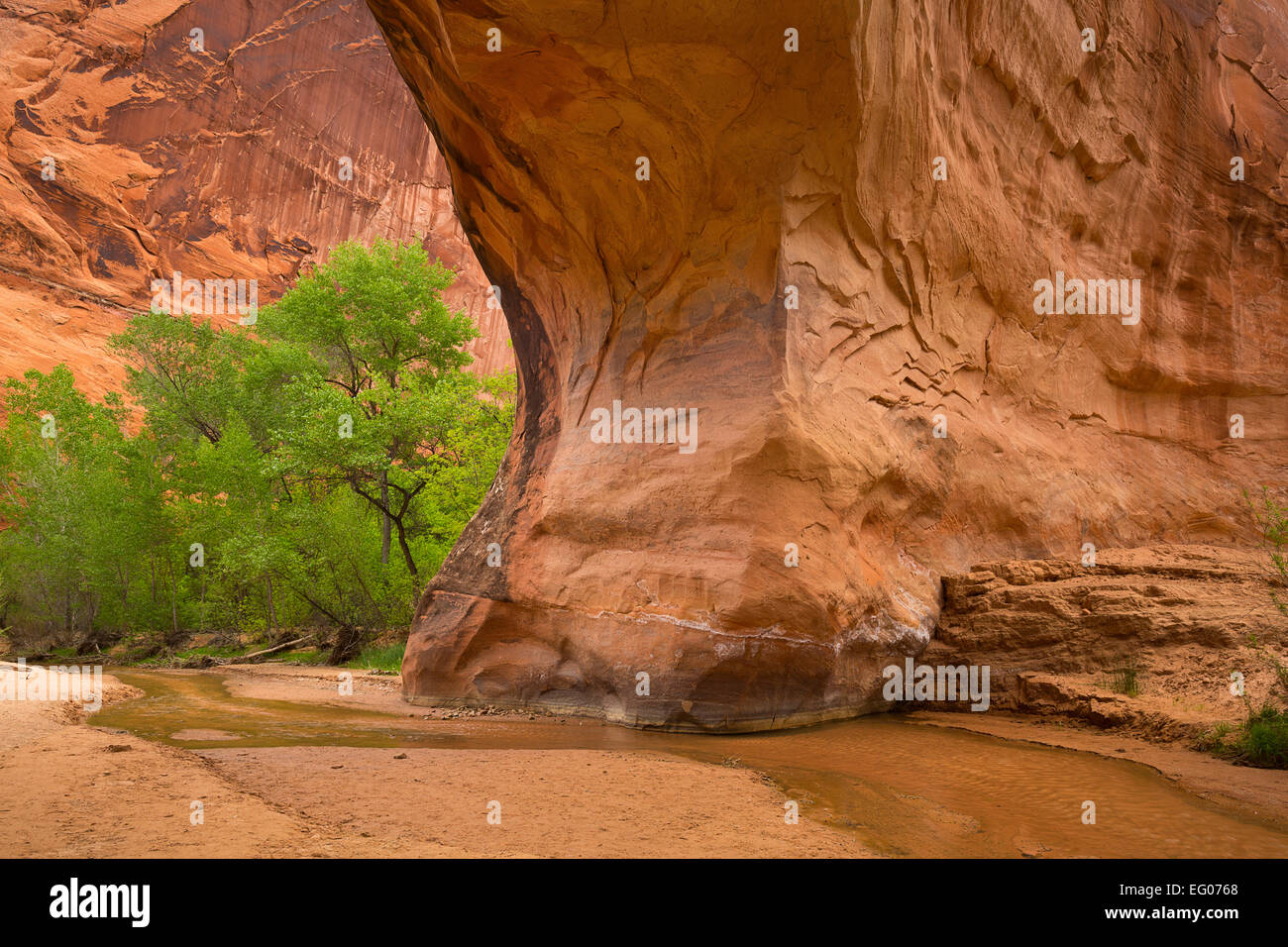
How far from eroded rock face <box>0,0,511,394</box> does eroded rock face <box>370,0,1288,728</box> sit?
1176 inches

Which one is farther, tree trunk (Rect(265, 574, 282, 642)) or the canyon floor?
tree trunk (Rect(265, 574, 282, 642))

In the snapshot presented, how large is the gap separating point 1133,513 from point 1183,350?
9.89 ft

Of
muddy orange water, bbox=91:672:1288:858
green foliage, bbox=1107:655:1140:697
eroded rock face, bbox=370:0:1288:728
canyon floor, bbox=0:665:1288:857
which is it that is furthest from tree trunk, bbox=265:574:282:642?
green foliage, bbox=1107:655:1140:697

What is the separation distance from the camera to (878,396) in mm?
7883

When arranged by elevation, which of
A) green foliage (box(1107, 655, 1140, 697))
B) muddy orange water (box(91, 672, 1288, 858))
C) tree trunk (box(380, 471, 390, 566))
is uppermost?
tree trunk (box(380, 471, 390, 566))

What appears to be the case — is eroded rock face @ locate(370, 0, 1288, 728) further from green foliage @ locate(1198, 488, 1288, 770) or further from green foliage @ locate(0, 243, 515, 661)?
green foliage @ locate(0, 243, 515, 661)

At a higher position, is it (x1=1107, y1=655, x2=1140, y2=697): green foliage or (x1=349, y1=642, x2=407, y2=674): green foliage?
(x1=1107, y1=655, x2=1140, y2=697): green foliage

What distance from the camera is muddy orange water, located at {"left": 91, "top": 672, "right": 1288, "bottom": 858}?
354 centimetres

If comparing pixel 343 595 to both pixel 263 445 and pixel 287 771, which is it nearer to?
pixel 263 445

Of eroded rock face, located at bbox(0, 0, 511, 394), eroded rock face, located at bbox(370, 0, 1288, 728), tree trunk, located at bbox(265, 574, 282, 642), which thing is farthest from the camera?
eroded rock face, located at bbox(0, 0, 511, 394)

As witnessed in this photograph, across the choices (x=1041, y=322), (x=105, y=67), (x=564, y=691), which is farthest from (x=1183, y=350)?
(x=105, y=67)

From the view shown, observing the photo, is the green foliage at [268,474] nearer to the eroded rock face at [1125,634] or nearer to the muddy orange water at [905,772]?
the muddy orange water at [905,772]

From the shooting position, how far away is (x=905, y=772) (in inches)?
194

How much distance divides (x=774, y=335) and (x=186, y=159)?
42581 millimetres
